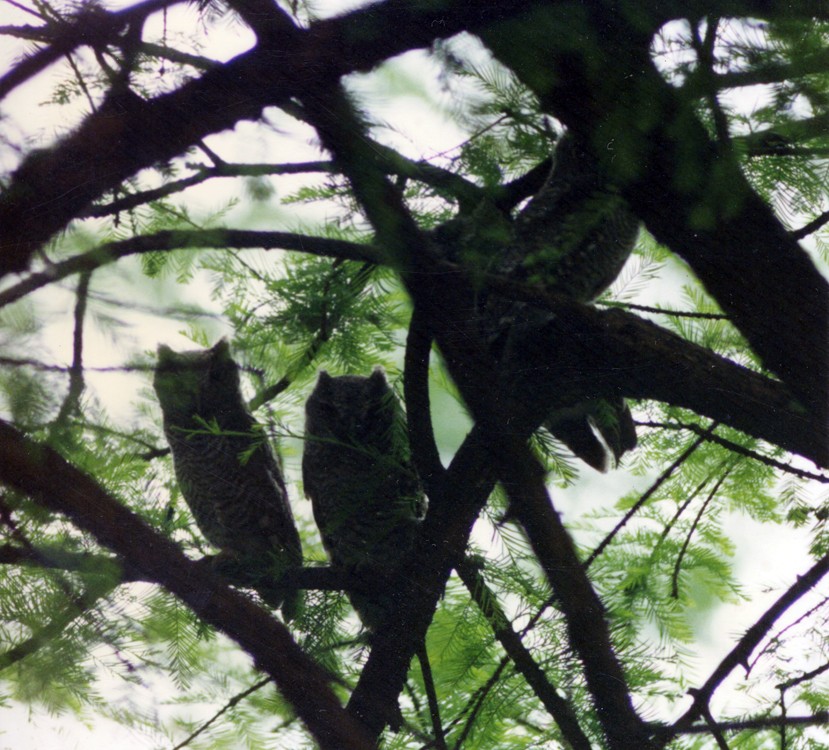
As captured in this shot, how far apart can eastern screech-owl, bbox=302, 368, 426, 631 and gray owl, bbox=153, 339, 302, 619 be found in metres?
0.06

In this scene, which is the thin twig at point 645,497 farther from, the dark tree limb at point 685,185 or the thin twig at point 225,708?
the thin twig at point 225,708

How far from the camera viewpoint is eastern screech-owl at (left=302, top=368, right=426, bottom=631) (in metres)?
0.76

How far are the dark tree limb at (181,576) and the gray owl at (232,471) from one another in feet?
0.17

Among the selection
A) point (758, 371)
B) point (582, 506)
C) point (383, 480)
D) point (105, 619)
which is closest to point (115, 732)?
point (105, 619)

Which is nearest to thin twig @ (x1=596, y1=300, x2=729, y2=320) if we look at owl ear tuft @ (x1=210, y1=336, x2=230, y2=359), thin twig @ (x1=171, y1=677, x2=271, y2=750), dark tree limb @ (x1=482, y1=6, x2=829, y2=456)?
dark tree limb @ (x1=482, y1=6, x2=829, y2=456)

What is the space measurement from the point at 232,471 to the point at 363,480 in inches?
7.9

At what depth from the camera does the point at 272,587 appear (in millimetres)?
771

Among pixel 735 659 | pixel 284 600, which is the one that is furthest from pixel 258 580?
pixel 735 659

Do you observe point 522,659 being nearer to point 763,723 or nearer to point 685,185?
point 763,723

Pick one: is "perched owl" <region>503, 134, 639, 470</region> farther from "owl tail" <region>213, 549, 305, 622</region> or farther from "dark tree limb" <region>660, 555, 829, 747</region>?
"owl tail" <region>213, 549, 305, 622</region>

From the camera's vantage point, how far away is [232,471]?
1.00 metres

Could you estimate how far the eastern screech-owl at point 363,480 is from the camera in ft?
2.48

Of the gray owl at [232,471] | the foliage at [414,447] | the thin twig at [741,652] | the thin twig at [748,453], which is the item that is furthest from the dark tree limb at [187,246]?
the thin twig at [741,652]

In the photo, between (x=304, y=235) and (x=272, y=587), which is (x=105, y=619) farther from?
(x=304, y=235)
